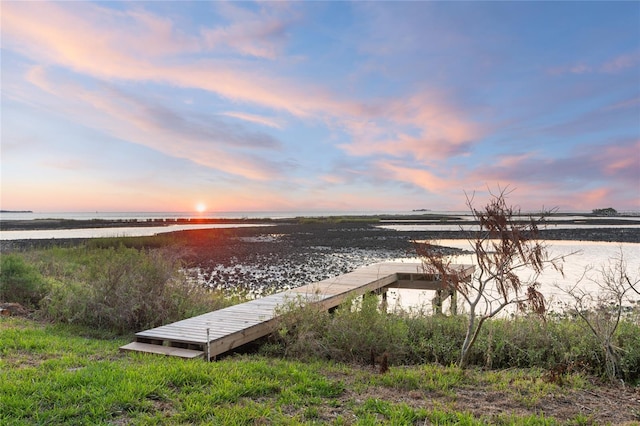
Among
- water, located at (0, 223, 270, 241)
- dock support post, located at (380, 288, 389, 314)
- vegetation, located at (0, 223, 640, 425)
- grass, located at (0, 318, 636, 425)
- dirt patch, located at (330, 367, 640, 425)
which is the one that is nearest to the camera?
grass, located at (0, 318, 636, 425)

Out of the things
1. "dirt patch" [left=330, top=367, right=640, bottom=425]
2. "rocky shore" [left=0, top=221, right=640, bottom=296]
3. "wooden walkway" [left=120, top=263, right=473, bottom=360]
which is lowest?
"rocky shore" [left=0, top=221, right=640, bottom=296]

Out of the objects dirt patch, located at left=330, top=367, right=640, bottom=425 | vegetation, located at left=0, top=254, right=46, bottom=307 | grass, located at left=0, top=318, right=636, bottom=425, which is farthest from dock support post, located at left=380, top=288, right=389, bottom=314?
vegetation, located at left=0, top=254, right=46, bottom=307

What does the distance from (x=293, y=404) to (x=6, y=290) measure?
9988 mm

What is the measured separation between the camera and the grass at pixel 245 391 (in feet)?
13.9

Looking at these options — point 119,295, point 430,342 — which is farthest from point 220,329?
point 430,342

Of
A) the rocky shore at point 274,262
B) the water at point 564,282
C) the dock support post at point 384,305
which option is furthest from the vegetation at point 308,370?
the rocky shore at point 274,262

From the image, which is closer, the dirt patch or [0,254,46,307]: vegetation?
the dirt patch

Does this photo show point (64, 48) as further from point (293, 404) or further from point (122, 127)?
point (293, 404)

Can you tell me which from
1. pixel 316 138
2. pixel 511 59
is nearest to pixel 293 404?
pixel 511 59

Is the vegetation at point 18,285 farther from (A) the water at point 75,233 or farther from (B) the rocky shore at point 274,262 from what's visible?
(A) the water at point 75,233

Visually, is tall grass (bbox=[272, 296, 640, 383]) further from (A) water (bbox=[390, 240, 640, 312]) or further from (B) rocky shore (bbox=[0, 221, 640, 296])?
(B) rocky shore (bbox=[0, 221, 640, 296])

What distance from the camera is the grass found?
422cm

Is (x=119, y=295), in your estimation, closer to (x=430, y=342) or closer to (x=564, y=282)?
(x=430, y=342)

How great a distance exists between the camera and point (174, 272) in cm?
1012
